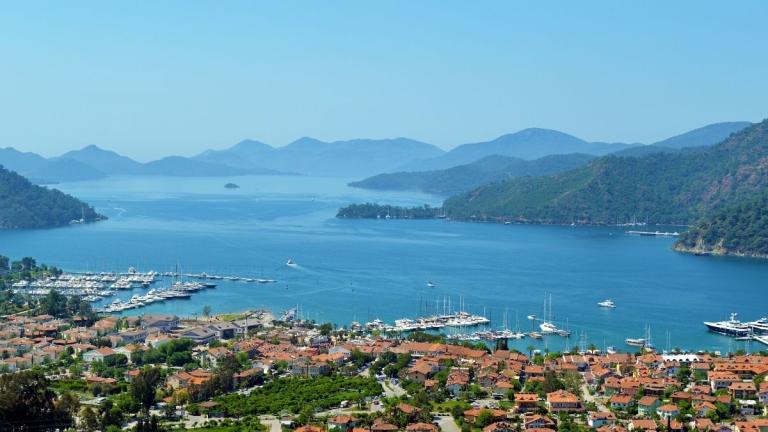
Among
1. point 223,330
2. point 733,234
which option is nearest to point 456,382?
point 223,330

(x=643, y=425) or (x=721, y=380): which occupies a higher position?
(x=721, y=380)

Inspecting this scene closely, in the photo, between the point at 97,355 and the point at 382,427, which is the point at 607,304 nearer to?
the point at 97,355

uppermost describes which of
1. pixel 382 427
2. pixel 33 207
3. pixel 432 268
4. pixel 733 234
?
pixel 33 207

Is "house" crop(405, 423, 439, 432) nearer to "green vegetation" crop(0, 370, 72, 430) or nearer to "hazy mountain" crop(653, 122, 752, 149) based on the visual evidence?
"green vegetation" crop(0, 370, 72, 430)

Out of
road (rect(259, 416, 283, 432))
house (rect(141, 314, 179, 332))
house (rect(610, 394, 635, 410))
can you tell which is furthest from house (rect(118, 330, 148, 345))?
house (rect(610, 394, 635, 410))

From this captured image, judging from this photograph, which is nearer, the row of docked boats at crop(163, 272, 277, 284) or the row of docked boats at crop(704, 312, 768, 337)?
the row of docked boats at crop(704, 312, 768, 337)
